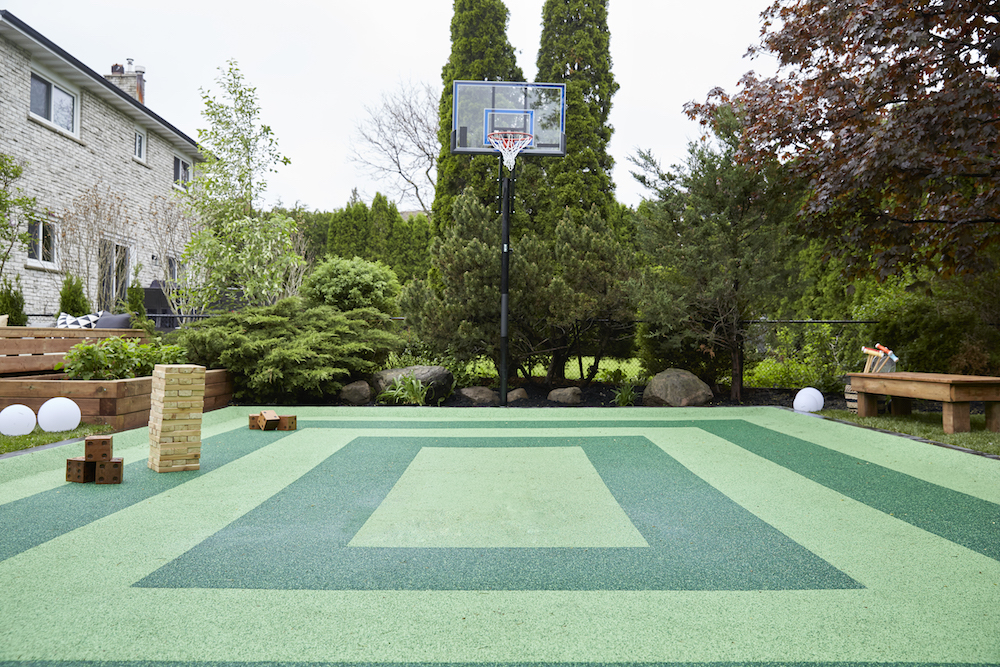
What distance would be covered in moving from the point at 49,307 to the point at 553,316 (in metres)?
9.98

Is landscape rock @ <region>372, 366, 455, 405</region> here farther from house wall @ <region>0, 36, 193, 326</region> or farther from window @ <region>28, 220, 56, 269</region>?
window @ <region>28, 220, 56, 269</region>

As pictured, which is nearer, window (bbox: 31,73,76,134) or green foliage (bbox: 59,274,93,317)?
green foliage (bbox: 59,274,93,317)

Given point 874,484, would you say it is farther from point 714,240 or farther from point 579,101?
point 579,101

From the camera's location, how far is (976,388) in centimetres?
518

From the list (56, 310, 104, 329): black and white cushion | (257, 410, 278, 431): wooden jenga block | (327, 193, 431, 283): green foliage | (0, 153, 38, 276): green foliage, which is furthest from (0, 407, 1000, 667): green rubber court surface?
(327, 193, 431, 283): green foliage

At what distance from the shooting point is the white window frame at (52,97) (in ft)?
35.9


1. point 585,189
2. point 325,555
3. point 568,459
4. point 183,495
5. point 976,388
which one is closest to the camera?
point 325,555

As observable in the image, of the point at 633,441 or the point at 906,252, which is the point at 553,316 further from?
the point at 906,252

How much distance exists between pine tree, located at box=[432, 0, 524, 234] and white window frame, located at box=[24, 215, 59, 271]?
735 centimetres

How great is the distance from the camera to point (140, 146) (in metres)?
14.7

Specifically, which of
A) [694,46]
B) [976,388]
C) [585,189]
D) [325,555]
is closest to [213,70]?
[585,189]

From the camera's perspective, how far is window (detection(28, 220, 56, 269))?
10.7 metres

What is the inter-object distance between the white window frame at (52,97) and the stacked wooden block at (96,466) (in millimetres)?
10575

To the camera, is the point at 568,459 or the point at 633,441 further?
the point at 633,441
